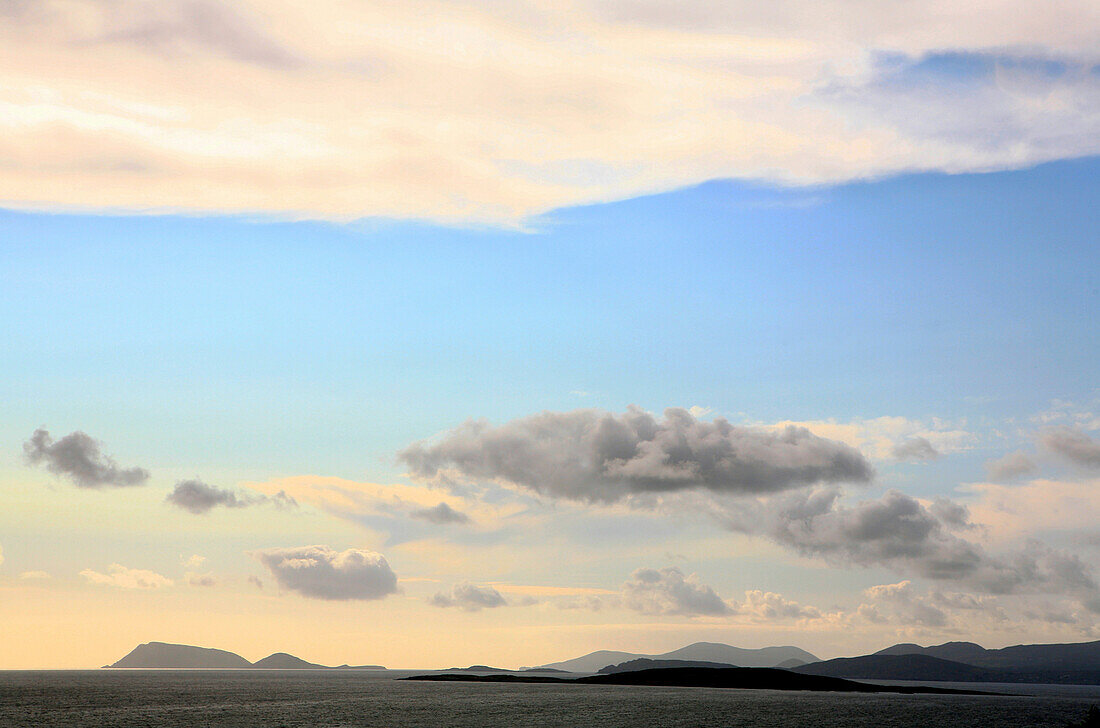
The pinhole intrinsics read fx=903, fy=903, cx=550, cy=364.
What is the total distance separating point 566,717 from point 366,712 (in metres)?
38.6

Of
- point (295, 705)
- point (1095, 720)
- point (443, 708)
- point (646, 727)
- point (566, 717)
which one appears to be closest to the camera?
point (1095, 720)

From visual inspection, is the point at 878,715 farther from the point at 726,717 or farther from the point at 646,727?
the point at 646,727

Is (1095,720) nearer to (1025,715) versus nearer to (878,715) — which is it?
(878,715)

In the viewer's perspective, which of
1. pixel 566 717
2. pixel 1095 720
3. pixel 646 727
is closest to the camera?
pixel 1095 720

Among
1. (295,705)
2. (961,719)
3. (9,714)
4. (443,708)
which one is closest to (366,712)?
(443,708)

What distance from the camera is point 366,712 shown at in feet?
549

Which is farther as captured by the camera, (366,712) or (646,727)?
(366,712)

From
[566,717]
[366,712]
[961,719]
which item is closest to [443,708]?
[366,712]

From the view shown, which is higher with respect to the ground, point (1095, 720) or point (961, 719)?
point (1095, 720)

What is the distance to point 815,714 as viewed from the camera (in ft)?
565

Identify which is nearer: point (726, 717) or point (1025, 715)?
point (726, 717)

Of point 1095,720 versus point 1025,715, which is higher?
point 1095,720

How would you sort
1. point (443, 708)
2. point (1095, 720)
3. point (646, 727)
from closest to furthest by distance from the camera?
point (1095, 720) → point (646, 727) → point (443, 708)

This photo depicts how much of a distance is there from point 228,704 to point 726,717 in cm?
10892
